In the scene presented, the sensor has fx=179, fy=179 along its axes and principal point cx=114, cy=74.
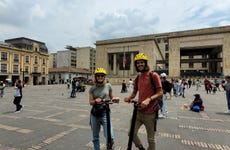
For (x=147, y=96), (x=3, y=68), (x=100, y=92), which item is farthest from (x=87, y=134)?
(x=3, y=68)

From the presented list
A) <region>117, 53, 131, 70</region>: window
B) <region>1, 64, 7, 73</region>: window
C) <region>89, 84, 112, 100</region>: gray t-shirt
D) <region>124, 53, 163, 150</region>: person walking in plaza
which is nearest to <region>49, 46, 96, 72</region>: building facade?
<region>117, 53, 131, 70</region>: window

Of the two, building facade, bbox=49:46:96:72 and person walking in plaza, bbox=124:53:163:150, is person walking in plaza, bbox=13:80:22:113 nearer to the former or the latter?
person walking in plaza, bbox=124:53:163:150

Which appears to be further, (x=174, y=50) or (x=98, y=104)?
(x=174, y=50)

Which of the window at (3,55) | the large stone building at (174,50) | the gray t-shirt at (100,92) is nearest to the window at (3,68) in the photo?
the window at (3,55)

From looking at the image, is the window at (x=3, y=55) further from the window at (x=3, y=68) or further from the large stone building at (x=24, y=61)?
the window at (x=3, y=68)

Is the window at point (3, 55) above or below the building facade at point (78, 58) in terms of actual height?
below

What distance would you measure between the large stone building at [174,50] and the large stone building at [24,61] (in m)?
20.7

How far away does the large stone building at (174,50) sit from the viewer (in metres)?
49.0

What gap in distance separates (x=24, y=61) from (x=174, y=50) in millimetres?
47499

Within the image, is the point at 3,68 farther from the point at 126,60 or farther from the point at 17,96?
the point at 17,96

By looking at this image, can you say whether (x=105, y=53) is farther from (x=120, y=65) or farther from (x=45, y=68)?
(x=45, y=68)

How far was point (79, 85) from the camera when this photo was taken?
24.1 meters

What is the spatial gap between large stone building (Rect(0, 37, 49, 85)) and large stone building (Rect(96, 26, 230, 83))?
67.9 feet

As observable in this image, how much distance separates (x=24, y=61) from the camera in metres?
57.9
